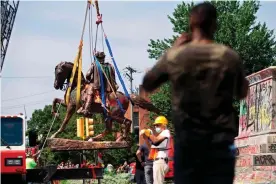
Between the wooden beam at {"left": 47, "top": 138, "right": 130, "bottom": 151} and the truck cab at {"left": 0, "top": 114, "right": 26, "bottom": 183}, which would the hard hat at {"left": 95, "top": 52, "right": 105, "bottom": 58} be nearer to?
the wooden beam at {"left": 47, "top": 138, "right": 130, "bottom": 151}

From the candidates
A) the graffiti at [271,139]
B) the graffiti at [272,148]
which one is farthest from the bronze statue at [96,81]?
the graffiti at [272,148]

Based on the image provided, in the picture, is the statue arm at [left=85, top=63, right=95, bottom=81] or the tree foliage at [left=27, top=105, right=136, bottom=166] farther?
the tree foliage at [left=27, top=105, right=136, bottom=166]

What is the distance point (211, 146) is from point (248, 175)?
44.5ft

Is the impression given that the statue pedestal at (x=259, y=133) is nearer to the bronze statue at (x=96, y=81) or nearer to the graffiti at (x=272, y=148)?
the graffiti at (x=272, y=148)

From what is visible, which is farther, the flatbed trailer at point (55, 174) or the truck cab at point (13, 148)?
the flatbed trailer at point (55, 174)

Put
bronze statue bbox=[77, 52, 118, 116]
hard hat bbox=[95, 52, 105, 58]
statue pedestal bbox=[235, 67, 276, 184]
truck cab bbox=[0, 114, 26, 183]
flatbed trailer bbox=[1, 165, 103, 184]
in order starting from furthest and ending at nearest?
bronze statue bbox=[77, 52, 118, 116] < hard hat bbox=[95, 52, 105, 58] < flatbed trailer bbox=[1, 165, 103, 184] < statue pedestal bbox=[235, 67, 276, 184] < truck cab bbox=[0, 114, 26, 183]

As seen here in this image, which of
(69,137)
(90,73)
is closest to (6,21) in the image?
(90,73)

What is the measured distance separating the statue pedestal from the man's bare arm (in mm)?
11403

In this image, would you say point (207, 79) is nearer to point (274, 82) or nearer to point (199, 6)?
point (199, 6)

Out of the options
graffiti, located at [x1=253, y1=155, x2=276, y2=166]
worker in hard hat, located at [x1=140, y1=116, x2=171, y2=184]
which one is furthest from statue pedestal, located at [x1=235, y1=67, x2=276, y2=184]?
worker in hard hat, located at [x1=140, y1=116, x2=171, y2=184]

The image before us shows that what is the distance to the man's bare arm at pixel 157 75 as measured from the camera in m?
5.21

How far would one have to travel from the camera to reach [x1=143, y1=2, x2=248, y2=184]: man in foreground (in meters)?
4.93

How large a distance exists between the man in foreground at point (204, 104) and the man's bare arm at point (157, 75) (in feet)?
0.03

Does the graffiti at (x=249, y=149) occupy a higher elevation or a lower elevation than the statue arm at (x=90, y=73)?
lower
